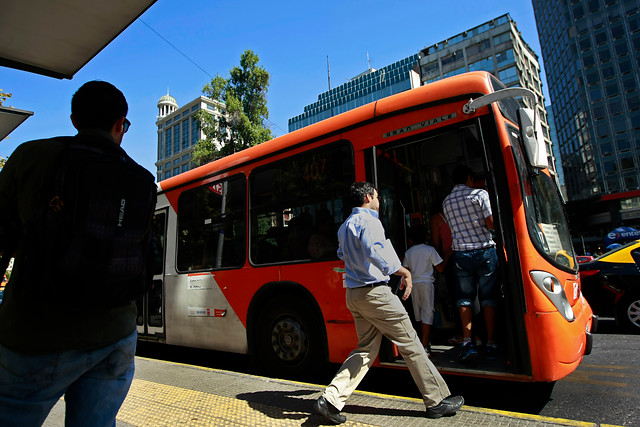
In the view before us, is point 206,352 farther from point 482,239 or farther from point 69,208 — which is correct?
point 69,208

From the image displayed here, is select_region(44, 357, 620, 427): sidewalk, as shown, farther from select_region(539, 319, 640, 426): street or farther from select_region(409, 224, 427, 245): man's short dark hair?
select_region(409, 224, 427, 245): man's short dark hair

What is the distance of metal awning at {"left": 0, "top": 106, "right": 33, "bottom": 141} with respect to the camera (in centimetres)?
338

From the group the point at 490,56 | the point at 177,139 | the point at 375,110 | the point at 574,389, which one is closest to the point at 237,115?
the point at 375,110

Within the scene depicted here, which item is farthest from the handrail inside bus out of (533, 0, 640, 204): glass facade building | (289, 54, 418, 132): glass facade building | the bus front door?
(289, 54, 418, 132): glass facade building

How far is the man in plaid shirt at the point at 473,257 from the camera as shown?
11.9 feet

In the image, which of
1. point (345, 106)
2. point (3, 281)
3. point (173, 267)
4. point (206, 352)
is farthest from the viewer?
point (345, 106)

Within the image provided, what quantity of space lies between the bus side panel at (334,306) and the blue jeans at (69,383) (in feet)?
8.91

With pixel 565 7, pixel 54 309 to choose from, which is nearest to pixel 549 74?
pixel 565 7

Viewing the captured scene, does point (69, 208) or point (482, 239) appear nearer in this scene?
point (69, 208)

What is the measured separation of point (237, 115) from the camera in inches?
779

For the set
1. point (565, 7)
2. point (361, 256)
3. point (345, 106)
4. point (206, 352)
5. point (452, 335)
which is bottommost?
point (206, 352)

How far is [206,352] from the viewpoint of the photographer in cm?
706

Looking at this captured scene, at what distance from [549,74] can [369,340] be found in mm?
69010

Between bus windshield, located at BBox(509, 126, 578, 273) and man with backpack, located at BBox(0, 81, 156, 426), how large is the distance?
3.07m
